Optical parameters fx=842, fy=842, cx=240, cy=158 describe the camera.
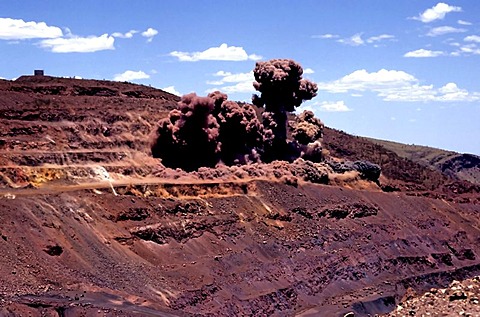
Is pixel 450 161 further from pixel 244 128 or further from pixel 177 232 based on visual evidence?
pixel 177 232

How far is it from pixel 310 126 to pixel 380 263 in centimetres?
1520

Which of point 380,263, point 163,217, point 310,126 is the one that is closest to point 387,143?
point 310,126

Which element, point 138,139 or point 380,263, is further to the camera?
point 138,139

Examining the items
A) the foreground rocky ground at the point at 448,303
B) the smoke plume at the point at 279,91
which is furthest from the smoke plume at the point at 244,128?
the foreground rocky ground at the point at 448,303

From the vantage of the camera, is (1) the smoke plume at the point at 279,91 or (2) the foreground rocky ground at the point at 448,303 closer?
(2) the foreground rocky ground at the point at 448,303

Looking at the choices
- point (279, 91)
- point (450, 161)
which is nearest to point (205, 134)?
point (279, 91)

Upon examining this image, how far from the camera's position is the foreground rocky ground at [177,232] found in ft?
117

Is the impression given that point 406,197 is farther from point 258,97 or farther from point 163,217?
point 163,217

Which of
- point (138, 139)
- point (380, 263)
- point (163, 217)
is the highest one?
point (138, 139)

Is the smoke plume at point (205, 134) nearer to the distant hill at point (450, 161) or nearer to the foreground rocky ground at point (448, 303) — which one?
the foreground rocky ground at point (448, 303)

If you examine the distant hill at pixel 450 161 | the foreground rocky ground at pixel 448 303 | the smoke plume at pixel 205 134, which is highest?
the smoke plume at pixel 205 134

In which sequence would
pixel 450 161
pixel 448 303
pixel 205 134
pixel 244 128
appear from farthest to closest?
pixel 450 161 → pixel 244 128 → pixel 205 134 → pixel 448 303

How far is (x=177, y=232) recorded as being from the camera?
141ft

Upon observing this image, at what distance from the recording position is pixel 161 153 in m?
55.8
